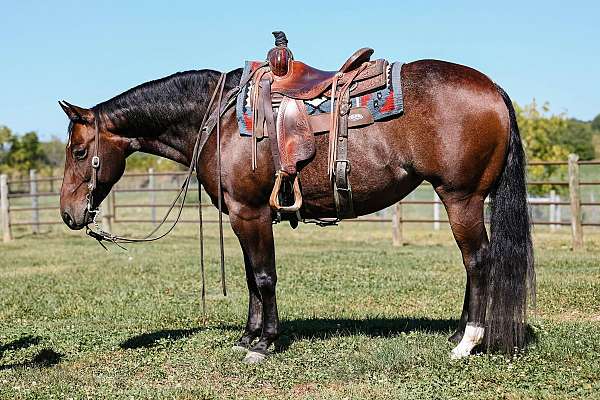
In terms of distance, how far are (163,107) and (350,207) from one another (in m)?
1.71

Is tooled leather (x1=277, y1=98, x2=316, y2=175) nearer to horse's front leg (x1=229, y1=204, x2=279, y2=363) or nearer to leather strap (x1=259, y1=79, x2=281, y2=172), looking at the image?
leather strap (x1=259, y1=79, x2=281, y2=172)

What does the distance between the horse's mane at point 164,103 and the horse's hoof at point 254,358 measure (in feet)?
6.16

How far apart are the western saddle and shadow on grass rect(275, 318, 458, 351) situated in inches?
48.3

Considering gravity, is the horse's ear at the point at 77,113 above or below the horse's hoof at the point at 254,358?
above

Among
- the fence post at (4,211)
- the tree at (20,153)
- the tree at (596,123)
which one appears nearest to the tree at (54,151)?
the tree at (20,153)

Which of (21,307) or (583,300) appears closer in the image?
(583,300)

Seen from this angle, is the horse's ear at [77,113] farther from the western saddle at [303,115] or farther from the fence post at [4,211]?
the fence post at [4,211]

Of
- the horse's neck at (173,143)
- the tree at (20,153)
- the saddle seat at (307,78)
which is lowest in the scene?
the horse's neck at (173,143)

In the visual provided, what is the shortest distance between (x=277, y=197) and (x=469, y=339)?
1.74 metres

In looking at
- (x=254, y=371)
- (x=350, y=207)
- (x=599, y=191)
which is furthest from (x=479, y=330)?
(x=599, y=191)

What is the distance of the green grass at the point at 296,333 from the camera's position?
15.1 feet

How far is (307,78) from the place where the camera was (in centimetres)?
533

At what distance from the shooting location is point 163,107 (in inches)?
222

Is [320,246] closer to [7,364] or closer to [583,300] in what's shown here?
[583,300]
